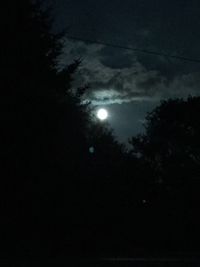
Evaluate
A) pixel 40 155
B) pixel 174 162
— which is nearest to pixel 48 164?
pixel 40 155

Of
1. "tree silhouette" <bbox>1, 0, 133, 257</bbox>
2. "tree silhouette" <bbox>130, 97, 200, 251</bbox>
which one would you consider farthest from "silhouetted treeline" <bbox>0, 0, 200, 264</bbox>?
"tree silhouette" <bbox>130, 97, 200, 251</bbox>

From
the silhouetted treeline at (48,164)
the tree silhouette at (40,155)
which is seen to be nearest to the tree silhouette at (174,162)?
the silhouetted treeline at (48,164)

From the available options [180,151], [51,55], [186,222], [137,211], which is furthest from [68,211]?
[180,151]

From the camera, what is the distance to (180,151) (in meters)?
43.6

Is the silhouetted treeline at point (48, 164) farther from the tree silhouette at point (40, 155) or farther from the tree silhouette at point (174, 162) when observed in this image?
the tree silhouette at point (174, 162)

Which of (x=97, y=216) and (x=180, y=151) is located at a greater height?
(x=180, y=151)

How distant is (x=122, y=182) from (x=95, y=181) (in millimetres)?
3071

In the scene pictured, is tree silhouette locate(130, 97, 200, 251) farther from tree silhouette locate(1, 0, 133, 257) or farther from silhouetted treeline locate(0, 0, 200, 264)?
tree silhouette locate(1, 0, 133, 257)

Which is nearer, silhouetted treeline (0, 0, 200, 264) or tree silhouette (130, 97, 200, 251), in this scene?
silhouetted treeline (0, 0, 200, 264)

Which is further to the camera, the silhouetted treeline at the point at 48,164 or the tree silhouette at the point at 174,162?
the tree silhouette at the point at 174,162

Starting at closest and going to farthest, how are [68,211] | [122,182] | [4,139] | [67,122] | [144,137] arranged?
[4,139] → [68,211] → [67,122] → [122,182] → [144,137]

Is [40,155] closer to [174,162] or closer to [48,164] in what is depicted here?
[48,164]

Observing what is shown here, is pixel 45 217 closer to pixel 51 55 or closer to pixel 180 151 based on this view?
pixel 51 55

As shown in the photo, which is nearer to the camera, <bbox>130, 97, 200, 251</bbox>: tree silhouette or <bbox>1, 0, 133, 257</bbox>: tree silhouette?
<bbox>1, 0, 133, 257</bbox>: tree silhouette
